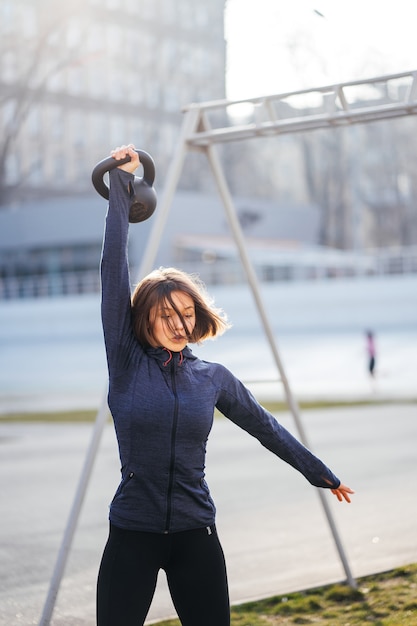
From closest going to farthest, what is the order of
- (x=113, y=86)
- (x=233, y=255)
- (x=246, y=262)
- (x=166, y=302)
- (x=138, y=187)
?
(x=166, y=302) → (x=138, y=187) → (x=246, y=262) → (x=233, y=255) → (x=113, y=86)

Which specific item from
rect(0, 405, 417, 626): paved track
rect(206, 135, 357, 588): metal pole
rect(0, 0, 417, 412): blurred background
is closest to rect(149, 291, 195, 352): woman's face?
rect(206, 135, 357, 588): metal pole

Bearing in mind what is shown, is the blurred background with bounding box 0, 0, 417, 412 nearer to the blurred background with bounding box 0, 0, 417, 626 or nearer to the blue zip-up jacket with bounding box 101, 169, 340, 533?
the blurred background with bounding box 0, 0, 417, 626

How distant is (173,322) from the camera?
3.10 metres

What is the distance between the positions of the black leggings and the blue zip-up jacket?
4cm

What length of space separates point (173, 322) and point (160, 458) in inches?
16.1

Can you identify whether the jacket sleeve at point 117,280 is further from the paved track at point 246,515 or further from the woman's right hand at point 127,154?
the paved track at point 246,515

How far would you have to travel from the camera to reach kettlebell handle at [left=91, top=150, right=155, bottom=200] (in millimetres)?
3283

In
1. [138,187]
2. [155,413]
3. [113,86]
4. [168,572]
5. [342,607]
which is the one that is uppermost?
[113,86]

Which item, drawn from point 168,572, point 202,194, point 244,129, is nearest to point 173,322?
point 168,572

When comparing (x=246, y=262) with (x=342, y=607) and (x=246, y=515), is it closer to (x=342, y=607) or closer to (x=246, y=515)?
(x=342, y=607)

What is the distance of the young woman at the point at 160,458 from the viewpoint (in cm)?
298

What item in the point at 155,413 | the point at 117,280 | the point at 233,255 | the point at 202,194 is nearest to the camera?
the point at 155,413

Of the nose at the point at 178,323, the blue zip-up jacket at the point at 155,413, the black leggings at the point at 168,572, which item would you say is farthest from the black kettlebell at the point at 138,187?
the black leggings at the point at 168,572

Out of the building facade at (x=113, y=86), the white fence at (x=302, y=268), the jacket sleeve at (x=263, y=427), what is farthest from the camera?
the building facade at (x=113, y=86)
